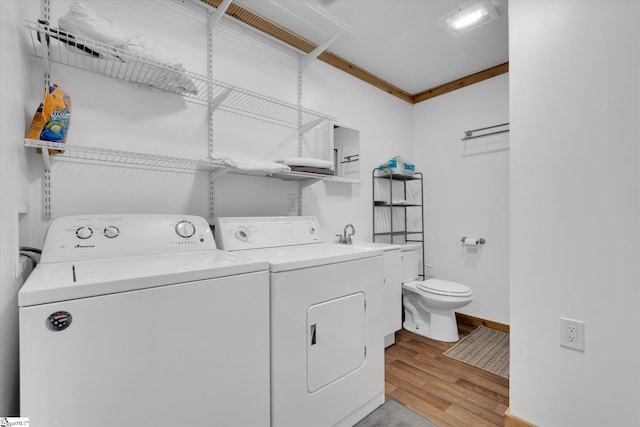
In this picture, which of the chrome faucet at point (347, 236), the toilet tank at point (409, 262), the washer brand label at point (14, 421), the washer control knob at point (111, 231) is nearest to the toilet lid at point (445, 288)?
the toilet tank at point (409, 262)

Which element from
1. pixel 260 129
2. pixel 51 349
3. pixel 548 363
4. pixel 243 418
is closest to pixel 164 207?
pixel 260 129

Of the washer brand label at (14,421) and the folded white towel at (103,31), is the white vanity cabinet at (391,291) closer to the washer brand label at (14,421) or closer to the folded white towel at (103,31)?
the folded white towel at (103,31)

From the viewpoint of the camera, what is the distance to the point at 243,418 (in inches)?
40.8

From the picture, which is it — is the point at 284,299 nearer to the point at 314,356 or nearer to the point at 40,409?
the point at 314,356

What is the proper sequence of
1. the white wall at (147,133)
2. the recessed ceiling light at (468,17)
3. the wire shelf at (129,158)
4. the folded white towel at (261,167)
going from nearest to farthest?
the white wall at (147,133), the wire shelf at (129,158), the folded white towel at (261,167), the recessed ceiling light at (468,17)

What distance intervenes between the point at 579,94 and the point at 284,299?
157 centimetres

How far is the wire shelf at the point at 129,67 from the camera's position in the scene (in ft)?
3.67

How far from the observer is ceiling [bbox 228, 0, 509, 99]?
71.4 inches

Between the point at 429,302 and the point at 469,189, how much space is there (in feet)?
4.12

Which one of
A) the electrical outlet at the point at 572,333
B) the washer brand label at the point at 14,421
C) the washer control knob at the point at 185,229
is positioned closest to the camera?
the washer brand label at the point at 14,421

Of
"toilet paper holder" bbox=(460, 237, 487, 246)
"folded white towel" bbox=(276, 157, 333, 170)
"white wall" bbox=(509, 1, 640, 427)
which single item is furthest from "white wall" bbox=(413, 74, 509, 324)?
"folded white towel" bbox=(276, 157, 333, 170)

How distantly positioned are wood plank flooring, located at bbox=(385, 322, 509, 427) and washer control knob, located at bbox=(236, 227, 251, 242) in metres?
1.29

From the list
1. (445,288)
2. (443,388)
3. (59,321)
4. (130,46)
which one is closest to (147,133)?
(130,46)

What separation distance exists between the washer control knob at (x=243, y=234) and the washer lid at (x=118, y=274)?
34 centimetres
